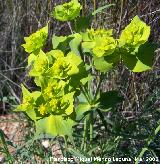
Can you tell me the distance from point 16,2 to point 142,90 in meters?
0.80

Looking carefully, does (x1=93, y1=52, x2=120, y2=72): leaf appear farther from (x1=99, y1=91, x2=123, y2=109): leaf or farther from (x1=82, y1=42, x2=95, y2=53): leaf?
(x1=99, y1=91, x2=123, y2=109): leaf

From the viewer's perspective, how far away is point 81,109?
1167mm

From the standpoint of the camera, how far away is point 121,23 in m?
1.64

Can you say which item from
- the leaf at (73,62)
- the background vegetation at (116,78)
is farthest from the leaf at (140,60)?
the background vegetation at (116,78)

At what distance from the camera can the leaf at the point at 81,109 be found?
1.15m

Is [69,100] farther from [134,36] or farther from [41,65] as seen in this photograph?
[134,36]

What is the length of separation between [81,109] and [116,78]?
605 millimetres

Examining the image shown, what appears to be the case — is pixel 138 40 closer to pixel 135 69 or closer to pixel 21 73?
pixel 135 69

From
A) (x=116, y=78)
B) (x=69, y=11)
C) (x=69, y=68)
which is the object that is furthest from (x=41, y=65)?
(x=116, y=78)

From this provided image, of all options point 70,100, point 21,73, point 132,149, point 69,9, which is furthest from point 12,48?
point 70,100

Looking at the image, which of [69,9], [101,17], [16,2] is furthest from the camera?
[16,2]

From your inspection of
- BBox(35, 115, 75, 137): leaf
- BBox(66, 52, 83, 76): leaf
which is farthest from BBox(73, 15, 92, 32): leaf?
BBox(35, 115, 75, 137): leaf

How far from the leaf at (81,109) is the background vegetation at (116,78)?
0.53 ft

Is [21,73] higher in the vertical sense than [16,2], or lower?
lower
